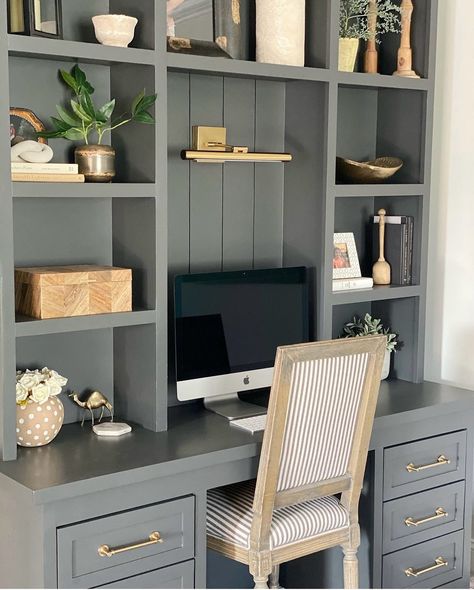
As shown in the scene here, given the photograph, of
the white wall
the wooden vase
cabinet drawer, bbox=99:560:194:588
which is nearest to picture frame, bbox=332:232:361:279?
the white wall

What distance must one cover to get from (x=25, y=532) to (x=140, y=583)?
0.34 metres

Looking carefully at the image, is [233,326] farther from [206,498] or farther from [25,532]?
[25,532]

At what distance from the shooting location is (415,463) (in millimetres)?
3107

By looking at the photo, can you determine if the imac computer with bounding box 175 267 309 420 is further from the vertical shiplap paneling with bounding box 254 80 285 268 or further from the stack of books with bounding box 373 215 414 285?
the stack of books with bounding box 373 215 414 285

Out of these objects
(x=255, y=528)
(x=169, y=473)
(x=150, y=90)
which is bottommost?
(x=255, y=528)

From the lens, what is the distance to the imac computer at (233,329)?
2.89 meters

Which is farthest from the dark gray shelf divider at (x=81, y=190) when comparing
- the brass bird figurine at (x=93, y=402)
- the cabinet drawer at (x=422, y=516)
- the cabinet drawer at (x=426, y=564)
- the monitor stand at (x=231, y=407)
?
the cabinet drawer at (x=426, y=564)

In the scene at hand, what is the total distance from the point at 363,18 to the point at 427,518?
1821 mm

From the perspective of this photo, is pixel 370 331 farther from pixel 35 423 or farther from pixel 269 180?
pixel 35 423

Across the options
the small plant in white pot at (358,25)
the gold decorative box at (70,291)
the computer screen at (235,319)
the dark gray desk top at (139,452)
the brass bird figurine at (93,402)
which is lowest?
the dark gray desk top at (139,452)

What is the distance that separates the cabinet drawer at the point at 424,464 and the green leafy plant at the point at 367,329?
0.45 metres


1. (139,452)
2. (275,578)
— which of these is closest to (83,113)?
(139,452)

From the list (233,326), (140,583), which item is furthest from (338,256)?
(140,583)

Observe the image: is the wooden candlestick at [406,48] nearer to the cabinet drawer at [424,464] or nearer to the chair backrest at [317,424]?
the chair backrest at [317,424]
